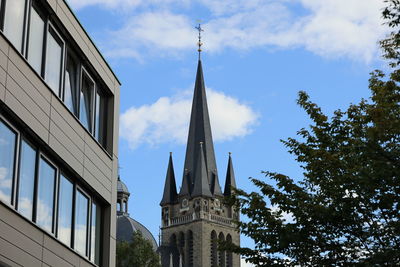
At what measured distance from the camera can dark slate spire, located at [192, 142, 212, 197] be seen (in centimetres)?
10306

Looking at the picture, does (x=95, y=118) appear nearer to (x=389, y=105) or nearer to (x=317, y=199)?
(x=317, y=199)

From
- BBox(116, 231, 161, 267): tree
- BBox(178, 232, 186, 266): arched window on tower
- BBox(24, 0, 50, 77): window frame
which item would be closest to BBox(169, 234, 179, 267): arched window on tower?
BBox(178, 232, 186, 266): arched window on tower

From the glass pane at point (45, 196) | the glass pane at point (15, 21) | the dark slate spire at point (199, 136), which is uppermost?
the dark slate spire at point (199, 136)

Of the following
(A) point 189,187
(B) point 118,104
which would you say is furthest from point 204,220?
(B) point 118,104

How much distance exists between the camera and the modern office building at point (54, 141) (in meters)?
15.2

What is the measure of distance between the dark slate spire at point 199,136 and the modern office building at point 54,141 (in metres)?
82.1

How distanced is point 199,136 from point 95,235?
279ft

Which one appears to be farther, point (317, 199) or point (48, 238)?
point (317, 199)

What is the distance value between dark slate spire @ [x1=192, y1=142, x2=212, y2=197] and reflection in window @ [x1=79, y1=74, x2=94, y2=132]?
82.3m

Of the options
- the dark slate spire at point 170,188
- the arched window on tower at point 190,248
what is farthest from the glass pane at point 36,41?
the dark slate spire at point 170,188

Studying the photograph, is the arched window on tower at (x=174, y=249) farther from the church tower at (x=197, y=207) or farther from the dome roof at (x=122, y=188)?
the dome roof at (x=122, y=188)

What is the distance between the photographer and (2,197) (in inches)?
585

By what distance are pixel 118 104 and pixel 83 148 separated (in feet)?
12.0

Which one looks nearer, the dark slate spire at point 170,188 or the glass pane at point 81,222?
the glass pane at point 81,222
